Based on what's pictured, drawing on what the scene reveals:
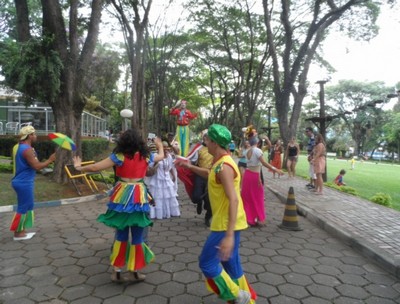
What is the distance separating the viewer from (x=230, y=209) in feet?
9.02

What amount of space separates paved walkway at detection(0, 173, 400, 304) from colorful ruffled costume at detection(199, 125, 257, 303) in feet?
2.32

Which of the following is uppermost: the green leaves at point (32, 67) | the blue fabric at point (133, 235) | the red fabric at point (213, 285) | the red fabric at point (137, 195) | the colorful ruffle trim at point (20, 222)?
the green leaves at point (32, 67)

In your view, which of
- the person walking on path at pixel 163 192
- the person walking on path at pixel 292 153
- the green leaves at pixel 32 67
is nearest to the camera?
the person walking on path at pixel 163 192

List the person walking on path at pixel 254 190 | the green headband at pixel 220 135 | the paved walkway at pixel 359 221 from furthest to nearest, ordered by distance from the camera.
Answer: the person walking on path at pixel 254 190
the paved walkway at pixel 359 221
the green headband at pixel 220 135

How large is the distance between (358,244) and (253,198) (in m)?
2.00

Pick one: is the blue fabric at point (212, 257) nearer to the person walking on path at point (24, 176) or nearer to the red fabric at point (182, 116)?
the person walking on path at point (24, 176)

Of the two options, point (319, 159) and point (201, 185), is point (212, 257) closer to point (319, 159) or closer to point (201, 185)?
point (201, 185)

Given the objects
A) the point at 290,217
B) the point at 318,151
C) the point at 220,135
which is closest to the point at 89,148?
the point at 318,151

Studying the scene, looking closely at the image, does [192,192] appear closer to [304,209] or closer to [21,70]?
[304,209]

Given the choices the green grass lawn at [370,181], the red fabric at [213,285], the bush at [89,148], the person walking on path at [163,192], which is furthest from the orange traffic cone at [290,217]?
the bush at [89,148]

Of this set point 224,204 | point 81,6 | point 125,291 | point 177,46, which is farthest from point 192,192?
point 177,46

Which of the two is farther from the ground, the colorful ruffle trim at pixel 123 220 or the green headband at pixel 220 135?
the green headband at pixel 220 135

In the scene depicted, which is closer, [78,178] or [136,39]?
[78,178]

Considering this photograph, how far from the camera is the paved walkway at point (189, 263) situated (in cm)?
361
